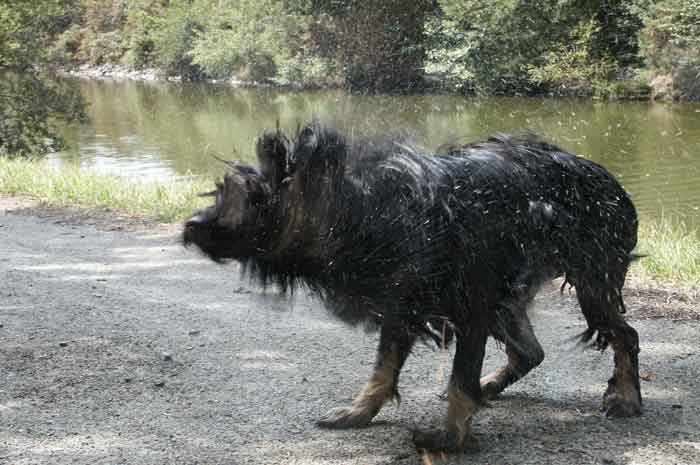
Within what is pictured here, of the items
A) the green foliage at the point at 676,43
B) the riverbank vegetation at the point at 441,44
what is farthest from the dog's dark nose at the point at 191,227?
the green foliage at the point at 676,43

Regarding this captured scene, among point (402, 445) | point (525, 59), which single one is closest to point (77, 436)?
point (402, 445)

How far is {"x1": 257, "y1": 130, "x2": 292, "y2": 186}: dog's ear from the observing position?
3436mm

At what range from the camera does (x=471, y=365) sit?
12.0ft

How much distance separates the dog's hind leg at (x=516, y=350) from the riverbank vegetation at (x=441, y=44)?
87.8 ft

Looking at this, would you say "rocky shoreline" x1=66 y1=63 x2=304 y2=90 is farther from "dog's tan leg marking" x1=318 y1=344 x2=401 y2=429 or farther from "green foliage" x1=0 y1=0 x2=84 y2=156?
"dog's tan leg marking" x1=318 y1=344 x2=401 y2=429

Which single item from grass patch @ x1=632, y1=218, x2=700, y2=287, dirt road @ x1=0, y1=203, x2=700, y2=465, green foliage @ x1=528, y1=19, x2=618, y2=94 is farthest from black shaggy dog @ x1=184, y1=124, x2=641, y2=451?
green foliage @ x1=528, y1=19, x2=618, y2=94

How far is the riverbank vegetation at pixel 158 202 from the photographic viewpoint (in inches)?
285

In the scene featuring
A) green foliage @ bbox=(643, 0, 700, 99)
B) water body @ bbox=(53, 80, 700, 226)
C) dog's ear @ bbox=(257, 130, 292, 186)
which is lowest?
water body @ bbox=(53, 80, 700, 226)

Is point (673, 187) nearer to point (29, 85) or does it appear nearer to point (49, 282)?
point (49, 282)

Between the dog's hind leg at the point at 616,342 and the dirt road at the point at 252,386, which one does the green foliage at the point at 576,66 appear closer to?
the dirt road at the point at 252,386

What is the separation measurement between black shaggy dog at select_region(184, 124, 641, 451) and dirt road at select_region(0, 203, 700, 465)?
254mm

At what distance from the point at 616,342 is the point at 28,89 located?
63.1 ft

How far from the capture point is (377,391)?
414 centimetres

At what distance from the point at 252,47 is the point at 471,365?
43638 millimetres
